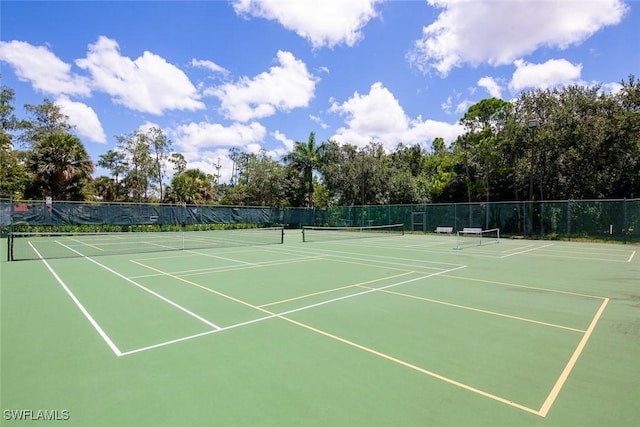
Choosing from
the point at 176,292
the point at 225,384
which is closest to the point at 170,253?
the point at 176,292

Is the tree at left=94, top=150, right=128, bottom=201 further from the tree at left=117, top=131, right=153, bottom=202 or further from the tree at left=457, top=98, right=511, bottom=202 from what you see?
the tree at left=457, top=98, right=511, bottom=202

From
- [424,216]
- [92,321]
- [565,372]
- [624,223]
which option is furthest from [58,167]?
[624,223]

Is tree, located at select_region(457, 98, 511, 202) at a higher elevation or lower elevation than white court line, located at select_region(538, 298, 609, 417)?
higher

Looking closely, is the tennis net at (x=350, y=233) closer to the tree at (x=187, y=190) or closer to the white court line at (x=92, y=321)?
the tree at (x=187, y=190)

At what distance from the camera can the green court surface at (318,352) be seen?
2.86m

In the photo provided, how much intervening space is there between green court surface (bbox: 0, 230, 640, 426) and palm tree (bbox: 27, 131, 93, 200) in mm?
19140

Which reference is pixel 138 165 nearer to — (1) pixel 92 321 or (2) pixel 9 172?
(2) pixel 9 172

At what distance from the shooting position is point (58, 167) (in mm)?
23328

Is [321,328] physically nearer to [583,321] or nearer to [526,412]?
[526,412]

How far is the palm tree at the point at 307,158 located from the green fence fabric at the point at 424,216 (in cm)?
646

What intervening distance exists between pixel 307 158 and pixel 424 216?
14.9m

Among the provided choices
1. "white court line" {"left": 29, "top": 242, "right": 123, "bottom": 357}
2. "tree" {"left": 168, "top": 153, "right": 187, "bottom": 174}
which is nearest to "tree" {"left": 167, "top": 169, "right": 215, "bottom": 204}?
"tree" {"left": 168, "top": 153, "right": 187, "bottom": 174}

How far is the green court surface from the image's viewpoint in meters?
2.86

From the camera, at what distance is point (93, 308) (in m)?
5.87
